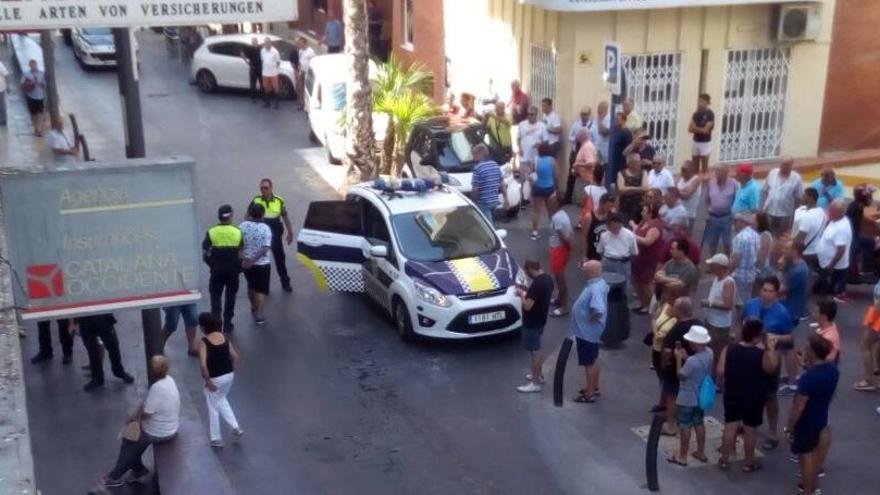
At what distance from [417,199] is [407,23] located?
15.1 metres

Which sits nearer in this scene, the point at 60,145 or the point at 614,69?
the point at 614,69

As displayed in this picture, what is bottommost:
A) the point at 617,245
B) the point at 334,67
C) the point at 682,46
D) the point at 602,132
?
the point at 617,245

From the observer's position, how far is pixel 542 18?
20.3 meters

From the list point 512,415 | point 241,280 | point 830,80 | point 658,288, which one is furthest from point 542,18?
point 512,415

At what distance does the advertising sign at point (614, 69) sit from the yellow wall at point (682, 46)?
3368 mm

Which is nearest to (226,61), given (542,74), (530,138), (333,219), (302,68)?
(302,68)

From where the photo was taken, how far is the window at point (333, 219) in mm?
14906

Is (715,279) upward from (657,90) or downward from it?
downward

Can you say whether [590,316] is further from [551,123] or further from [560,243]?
[551,123]

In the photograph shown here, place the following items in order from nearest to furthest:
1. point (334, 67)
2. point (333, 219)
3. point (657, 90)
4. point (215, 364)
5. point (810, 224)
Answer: point (215, 364), point (810, 224), point (333, 219), point (657, 90), point (334, 67)

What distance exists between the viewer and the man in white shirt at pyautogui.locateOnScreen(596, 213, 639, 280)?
45.1 feet

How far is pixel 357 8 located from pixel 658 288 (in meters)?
9.64

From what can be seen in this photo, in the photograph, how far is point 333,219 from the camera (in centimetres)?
1495

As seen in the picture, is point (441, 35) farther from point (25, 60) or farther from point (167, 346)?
point (167, 346)
